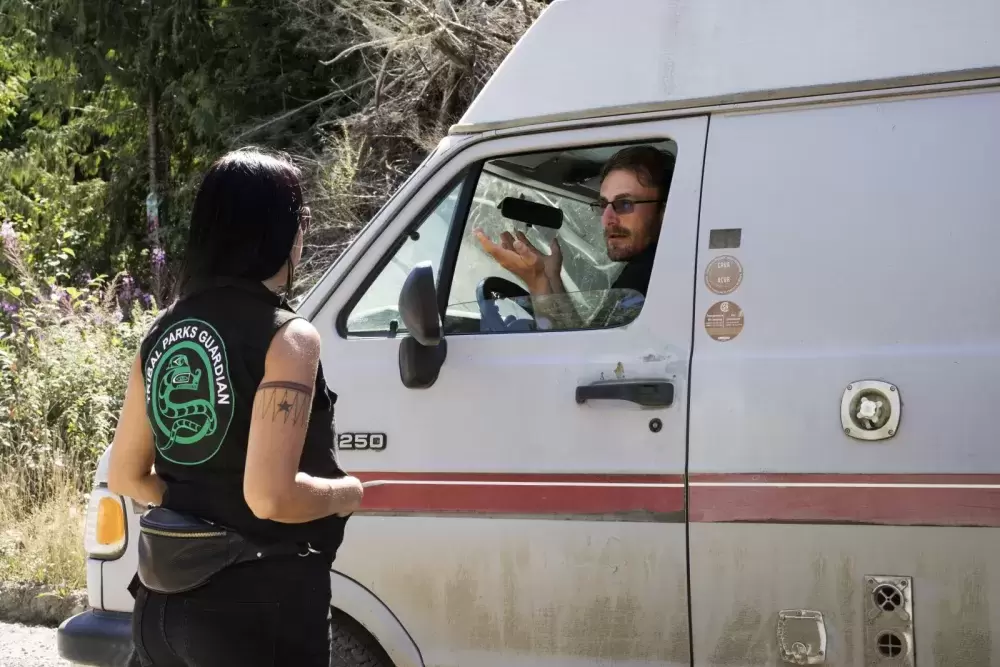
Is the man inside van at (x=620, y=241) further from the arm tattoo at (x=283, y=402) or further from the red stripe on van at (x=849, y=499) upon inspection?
the arm tattoo at (x=283, y=402)

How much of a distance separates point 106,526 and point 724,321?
1953 millimetres

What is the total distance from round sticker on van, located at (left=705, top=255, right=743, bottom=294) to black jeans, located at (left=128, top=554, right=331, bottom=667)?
4.52 feet

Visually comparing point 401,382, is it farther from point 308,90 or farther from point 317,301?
point 308,90

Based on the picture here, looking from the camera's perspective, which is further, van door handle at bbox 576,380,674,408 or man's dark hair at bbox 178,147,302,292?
van door handle at bbox 576,380,674,408

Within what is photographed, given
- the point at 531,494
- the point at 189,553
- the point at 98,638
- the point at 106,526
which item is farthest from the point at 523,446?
the point at 98,638

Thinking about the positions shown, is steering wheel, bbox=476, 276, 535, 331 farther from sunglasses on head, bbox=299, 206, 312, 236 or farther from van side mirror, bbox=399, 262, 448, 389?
sunglasses on head, bbox=299, 206, 312, 236

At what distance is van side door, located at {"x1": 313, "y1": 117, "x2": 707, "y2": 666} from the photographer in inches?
115

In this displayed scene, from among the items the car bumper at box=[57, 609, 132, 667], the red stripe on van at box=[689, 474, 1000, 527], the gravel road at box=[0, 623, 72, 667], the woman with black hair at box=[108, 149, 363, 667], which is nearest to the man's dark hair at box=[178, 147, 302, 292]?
the woman with black hair at box=[108, 149, 363, 667]

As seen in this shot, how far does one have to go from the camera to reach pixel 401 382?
10.3ft

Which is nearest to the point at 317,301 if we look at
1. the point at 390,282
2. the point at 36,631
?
the point at 390,282

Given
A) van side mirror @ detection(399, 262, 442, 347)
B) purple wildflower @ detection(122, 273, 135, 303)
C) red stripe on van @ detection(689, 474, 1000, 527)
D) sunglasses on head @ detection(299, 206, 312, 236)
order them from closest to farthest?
1. sunglasses on head @ detection(299, 206, 312, 236)
2. red stripe on van @ detection(689, 474, 1000, 527)
3. van side mirror @ detection(399, 262, 442, 347)
4. purple wildflower @ detection(122, 273, 135, 303)

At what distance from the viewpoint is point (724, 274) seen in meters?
2.93

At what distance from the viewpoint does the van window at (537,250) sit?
126 inches

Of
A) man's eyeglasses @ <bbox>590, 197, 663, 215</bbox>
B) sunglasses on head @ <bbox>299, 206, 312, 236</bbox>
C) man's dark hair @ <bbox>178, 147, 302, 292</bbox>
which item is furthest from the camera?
man's eyeglasses @ <bbox>590, 197, 663, 215</bbox>
